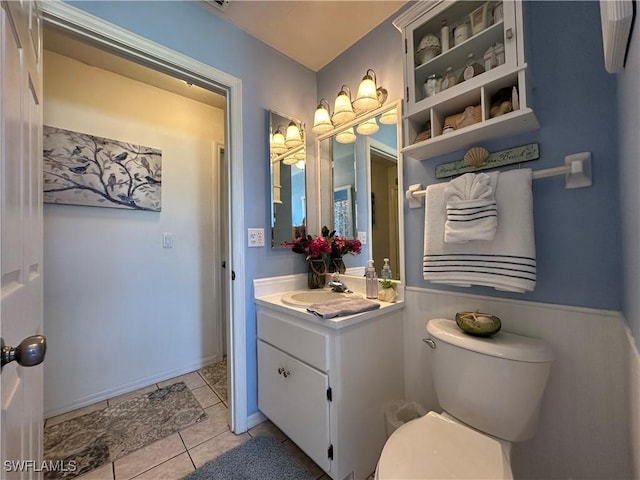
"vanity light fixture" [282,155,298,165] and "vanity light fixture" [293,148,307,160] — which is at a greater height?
"vanity light fixture" [293,148,307,160]

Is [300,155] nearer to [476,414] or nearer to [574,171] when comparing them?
[574,171]

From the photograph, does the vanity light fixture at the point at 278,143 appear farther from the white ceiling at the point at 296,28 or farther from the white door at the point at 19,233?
the white door at the point at 19,233

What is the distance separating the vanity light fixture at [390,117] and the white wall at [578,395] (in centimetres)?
103

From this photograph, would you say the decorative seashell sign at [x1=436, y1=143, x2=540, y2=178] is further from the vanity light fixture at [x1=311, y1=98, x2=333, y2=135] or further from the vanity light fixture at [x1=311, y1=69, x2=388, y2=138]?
the vanity light fixture at [x1=311, y1=98, x2=333, y2=135]

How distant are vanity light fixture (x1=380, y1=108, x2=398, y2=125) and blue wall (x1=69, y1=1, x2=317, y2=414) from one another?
0.65 m

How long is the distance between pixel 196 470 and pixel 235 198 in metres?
1.35

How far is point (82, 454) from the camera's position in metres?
1.32

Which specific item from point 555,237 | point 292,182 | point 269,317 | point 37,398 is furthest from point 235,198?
point 555,237

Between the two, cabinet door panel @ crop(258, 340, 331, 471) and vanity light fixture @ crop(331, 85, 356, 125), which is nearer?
cabinet door panel @ crop(258, 340, 331, 471)

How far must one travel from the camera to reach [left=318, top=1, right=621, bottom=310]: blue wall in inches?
34.6

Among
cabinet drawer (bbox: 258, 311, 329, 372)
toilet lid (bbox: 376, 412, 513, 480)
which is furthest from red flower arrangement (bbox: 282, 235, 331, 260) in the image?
toilet lid (bbox: 376, 412, 513, 480)

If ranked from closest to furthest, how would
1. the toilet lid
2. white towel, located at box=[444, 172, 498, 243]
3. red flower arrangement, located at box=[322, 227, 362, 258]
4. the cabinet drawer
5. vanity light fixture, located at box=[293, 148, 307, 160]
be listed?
the toilet lid, white towel, located at box=[444, 172, 498, 243], the cabinet drawer, red flower arrangement, located at box=[322, 227, 362, 258], vanity light fixture, located at box=[293, 148, 307, 160]

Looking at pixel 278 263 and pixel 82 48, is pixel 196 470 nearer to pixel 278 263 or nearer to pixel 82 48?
pixel 278 263

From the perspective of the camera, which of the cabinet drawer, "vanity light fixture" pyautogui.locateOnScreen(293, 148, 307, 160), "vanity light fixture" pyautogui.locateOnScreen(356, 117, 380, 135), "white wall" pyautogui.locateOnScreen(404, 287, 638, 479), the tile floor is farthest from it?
"vanity light fixture" pyautogui.locateOnScreen(293, 148, 307, 160)
